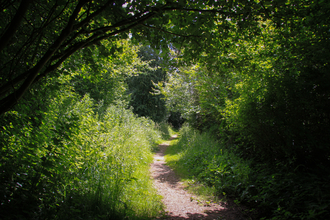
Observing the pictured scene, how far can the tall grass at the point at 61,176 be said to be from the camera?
2.34m

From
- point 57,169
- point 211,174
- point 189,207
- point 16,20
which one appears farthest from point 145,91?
point 16,20

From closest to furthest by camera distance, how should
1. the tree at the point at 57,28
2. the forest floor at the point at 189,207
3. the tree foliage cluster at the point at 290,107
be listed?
the tree at the point at 57,28 → the tree foliage cluster at the point at 290,107 → the forest floor at the point at 189,207

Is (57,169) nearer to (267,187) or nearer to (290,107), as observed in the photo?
(267,187)

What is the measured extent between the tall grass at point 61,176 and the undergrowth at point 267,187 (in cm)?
208

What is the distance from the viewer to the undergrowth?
3.03 meters

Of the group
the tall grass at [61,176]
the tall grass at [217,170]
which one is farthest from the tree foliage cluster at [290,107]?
the tall grass at [61,176]

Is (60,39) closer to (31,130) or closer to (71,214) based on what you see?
(31,130)

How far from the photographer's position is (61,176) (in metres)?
2.92

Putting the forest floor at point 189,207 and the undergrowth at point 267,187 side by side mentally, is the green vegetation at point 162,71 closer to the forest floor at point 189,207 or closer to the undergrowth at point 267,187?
the undergrowth at point 267,187

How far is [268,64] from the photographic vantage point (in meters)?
5.34

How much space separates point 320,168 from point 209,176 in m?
3.06

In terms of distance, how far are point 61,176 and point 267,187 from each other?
13.8 ft

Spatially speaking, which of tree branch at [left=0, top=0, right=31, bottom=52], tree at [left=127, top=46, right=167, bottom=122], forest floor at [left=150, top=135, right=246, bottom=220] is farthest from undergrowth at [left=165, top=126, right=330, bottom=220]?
tree at [left=127, top=46, right=167, bottom=122]

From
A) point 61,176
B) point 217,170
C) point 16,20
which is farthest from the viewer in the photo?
point 217,170
